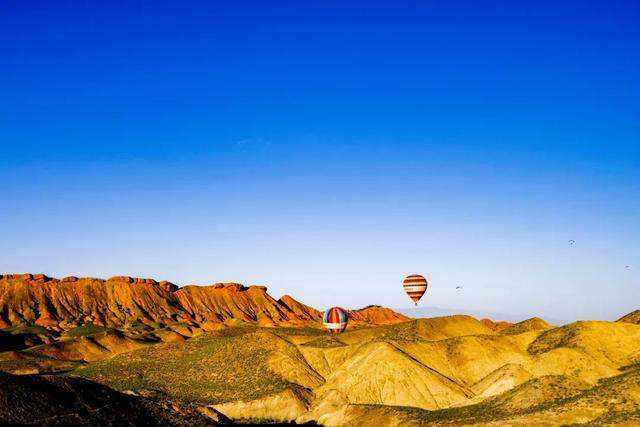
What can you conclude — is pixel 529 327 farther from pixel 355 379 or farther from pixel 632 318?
pixel 355 379

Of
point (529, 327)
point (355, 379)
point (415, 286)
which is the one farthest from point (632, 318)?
point (355, 379)

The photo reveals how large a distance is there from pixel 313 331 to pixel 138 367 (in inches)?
1757

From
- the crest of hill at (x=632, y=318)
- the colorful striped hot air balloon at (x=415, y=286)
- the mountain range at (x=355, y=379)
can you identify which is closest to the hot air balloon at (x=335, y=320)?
the mountain range at (x=355, y=379)

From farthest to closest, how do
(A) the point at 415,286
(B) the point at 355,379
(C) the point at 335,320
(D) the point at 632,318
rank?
(C) the point at 335,320
(A) the point at 415,286
(D) the point at 632,318
(B) the point at 355,379

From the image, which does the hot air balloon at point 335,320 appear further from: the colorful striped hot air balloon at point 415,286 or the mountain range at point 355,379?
the colorful striped hot air balloon at point 415,286

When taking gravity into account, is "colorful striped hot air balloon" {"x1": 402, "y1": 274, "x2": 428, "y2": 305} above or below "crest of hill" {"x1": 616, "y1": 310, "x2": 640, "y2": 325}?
above

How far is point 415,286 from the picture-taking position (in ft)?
332

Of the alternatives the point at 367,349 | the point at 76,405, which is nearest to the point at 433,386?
the point at 367,349

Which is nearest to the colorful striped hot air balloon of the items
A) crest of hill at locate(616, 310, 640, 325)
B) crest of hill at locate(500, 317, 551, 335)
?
crest of hill at locate(500, 317, 551, 335)

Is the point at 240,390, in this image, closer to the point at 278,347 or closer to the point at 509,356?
the point at 278,347

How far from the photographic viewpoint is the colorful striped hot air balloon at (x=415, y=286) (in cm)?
10075

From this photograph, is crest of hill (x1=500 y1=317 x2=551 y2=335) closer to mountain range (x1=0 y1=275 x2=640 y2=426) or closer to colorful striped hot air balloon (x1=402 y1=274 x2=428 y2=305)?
mountain range (x1=0 y1=275 x2=640 y2=426)

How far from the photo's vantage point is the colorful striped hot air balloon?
331ft

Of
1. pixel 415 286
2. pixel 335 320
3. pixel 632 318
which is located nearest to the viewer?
pixel 632 318
